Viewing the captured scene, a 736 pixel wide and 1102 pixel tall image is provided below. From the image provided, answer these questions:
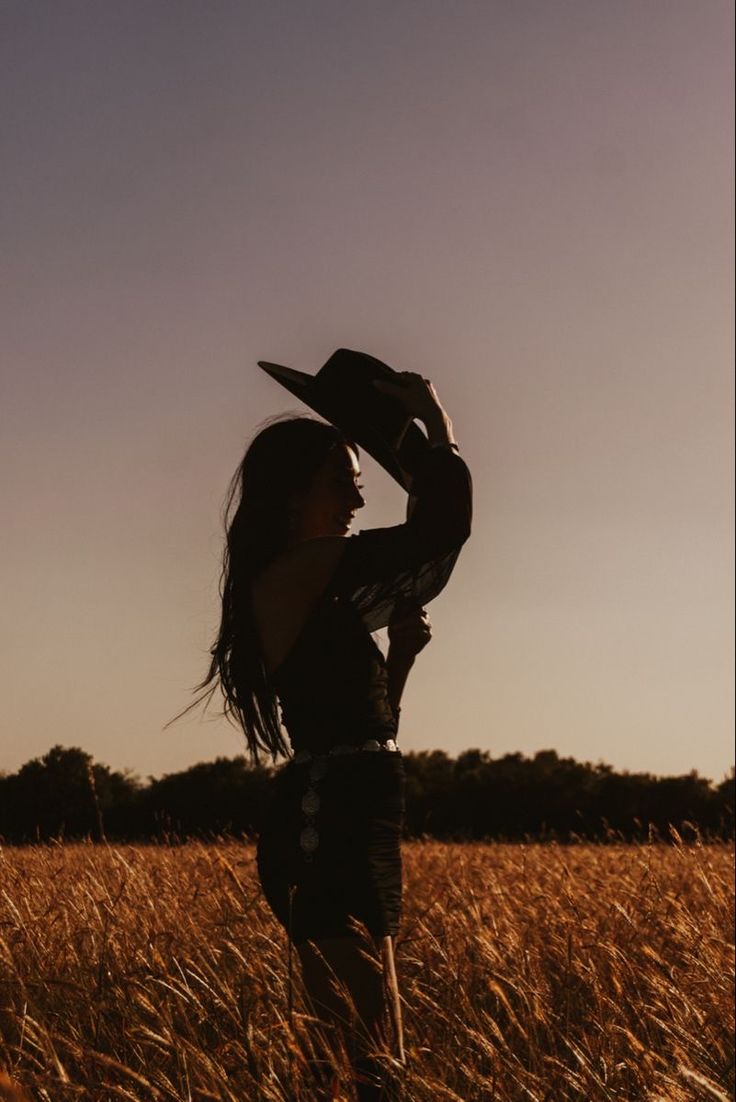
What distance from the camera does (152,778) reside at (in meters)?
19.0

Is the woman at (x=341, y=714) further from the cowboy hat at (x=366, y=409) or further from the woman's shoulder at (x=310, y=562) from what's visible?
the cowboy hat at (x=366, y=409)

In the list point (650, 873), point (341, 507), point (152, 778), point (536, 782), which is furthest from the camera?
point (536, 782)

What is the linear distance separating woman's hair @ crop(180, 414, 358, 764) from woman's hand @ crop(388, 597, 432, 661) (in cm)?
33

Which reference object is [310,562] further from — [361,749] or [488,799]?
[488,799]

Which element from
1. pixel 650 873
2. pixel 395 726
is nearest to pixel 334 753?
pixel 395 726

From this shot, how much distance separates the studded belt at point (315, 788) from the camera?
2196 mm

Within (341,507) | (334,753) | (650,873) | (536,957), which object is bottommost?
(536,957)

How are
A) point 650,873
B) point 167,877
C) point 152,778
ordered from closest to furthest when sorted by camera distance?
1. point 650,873
2. point 167,877
3. point 152,778

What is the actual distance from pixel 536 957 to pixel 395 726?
2.59m

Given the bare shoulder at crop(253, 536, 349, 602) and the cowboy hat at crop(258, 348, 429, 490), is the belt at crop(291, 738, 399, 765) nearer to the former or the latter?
the bare shoulder at crop(253, 536, 349, 602)

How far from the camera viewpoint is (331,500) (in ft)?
8.09

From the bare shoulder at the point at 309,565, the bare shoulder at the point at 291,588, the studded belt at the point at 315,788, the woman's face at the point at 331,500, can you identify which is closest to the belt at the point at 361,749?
the studded belt at the point at 315,788

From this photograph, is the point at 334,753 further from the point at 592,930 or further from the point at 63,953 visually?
the point at 592,930

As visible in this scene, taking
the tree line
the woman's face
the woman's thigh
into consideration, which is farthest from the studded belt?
the tree line
